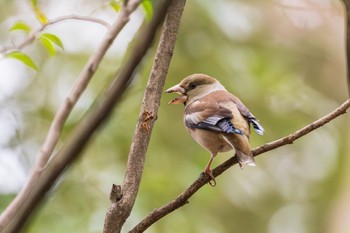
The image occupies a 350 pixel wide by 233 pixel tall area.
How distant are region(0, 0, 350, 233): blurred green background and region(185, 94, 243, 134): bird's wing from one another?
9.0 inches

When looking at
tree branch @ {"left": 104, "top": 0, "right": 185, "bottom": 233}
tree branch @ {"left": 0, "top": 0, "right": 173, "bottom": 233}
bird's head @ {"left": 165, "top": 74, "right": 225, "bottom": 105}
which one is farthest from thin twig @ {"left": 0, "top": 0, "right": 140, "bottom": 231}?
bird's head @ {"left": 165, "top": 74, "right": 225, "bottom": 105}

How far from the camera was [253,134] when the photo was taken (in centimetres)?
304

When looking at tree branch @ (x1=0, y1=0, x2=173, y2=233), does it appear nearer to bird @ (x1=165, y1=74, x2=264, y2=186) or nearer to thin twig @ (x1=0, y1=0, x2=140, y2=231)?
thin twig @ (x1=0, y1=0, x2=140, y2=231)

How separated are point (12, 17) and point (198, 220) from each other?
1.38m

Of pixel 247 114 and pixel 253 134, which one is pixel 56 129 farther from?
pixel 253 134

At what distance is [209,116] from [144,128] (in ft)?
2.34

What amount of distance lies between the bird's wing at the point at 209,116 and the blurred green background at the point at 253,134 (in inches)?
9.0

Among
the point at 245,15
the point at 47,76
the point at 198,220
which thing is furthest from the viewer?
the point at 245,15

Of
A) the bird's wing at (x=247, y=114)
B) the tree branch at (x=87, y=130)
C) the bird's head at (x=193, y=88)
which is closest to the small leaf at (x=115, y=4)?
the tree branch at (x=87, y=130)

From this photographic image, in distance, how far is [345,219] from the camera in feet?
12.1

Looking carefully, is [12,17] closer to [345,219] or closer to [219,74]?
[219,74]

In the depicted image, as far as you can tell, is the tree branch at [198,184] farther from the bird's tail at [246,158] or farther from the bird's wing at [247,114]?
the bird's wing at [247,114]

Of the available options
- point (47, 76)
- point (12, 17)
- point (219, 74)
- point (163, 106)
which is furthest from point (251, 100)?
point (12, 17)

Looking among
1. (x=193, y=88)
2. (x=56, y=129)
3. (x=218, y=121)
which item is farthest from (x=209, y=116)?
(x=56, y=129)
